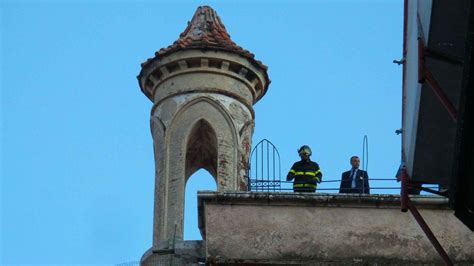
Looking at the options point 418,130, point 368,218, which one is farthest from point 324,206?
point 418,130


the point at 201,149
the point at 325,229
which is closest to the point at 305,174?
the point at 325,229

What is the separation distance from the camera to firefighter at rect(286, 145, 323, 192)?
21.5m

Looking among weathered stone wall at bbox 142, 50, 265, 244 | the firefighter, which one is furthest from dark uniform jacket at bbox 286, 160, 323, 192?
weathered stone wall at bbox 142, 50, 265, 244

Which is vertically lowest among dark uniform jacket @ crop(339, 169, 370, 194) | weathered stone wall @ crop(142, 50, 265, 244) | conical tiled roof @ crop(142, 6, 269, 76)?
dark uniform jacket @ crop(339, 169, 370, 194)

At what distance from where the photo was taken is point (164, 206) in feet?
77.2

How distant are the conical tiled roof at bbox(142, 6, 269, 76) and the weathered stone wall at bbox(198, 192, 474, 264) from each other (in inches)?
159

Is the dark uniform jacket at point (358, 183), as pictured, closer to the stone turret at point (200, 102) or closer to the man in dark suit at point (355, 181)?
the man in dark suit at point (355, 181)

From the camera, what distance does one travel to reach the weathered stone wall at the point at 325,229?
20484 millimetres

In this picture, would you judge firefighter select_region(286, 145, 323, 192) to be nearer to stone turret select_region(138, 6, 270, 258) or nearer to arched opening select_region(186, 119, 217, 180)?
stone turret select_region(138, 6, 270, 258)

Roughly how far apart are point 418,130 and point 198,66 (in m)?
10.8

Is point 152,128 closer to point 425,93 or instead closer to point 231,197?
point 231,197

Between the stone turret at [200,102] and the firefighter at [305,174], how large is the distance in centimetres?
228

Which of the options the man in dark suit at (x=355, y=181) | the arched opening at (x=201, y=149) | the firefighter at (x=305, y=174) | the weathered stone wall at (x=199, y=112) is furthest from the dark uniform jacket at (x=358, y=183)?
the arched opening at (x=201, y=149)

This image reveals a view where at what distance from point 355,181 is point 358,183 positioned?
0.17 ft
